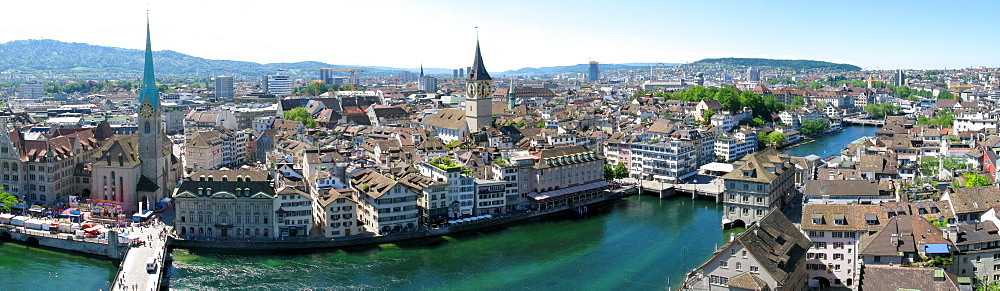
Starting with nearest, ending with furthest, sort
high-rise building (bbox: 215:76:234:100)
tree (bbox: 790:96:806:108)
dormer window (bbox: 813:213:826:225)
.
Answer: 1. dormer window (bbox: 813:213:826:225)
2. tree (bbox: 790:96:806:108)
3. high-rise building (bbox: 215:76:234:100)

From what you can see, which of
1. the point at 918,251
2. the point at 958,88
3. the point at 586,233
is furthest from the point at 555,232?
the point at 958,88

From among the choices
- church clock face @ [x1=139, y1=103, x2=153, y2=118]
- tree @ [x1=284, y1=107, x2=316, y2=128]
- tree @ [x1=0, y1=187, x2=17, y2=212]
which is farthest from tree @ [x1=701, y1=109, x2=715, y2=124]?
tree @ [x1=0, y1=187, x2=17, y2=212]

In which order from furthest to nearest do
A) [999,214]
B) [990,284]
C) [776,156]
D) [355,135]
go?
[355,135], [776,156], [999,214], [990,284]

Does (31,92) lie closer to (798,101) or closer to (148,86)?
(148,86)

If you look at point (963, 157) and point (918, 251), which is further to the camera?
point (963, 157)

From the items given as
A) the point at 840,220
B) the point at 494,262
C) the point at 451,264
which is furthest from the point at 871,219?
the point at 451,264

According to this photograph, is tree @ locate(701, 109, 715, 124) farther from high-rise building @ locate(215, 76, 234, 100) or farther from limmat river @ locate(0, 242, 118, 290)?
A: high-rise building @ locate(215, 76, 234, 100)

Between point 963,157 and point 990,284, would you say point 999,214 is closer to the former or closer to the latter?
point 990,284
